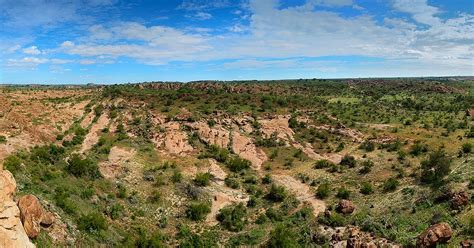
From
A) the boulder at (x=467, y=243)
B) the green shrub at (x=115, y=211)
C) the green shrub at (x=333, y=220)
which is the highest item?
the boulder at (x=467, y=243)

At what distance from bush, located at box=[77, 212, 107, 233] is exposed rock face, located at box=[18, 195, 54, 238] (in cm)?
309

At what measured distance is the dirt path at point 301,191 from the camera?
41.2m

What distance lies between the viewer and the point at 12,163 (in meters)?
33.6

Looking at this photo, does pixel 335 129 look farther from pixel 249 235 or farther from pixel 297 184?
pixel 249 235

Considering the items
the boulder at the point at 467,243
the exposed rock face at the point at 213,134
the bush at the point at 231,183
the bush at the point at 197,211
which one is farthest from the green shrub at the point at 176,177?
the boulder at the point at 467,243

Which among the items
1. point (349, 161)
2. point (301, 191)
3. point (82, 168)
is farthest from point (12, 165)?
point (349, 161)

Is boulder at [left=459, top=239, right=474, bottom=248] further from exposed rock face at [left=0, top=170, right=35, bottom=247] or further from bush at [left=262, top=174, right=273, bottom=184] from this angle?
exposed rock face at [left=0, top=170, right=35, bottom=247]

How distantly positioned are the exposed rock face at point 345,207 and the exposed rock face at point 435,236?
10.3m

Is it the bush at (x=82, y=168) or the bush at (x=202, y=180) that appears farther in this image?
the bush at (x=202, y=180)

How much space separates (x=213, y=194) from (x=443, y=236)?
2339 cm

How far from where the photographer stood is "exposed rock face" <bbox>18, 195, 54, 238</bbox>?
23906 millimetres

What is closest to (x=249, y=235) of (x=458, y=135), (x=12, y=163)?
(x=12, y=163)

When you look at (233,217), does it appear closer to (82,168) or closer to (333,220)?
(333,220)

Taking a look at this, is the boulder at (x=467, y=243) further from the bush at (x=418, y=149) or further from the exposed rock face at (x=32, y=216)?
the exposed rock face at (x=32, y=216)
